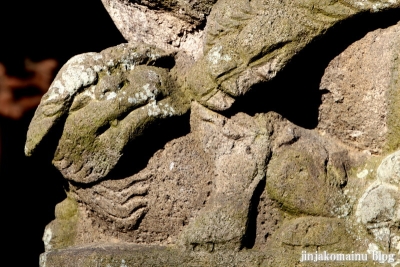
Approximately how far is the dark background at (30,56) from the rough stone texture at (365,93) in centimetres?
98

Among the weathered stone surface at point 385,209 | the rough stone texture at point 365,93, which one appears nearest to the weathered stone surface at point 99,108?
the rough stone texture at point 365,93

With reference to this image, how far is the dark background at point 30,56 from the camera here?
282 centimetres

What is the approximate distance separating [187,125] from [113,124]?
22 cm

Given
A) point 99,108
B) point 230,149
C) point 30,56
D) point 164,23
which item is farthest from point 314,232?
point 30,56

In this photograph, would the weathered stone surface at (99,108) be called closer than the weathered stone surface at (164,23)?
Yes

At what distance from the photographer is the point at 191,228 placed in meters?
2.04

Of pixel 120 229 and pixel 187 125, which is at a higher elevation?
pixel 187 125

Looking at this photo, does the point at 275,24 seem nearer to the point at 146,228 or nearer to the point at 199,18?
the point at 199,18

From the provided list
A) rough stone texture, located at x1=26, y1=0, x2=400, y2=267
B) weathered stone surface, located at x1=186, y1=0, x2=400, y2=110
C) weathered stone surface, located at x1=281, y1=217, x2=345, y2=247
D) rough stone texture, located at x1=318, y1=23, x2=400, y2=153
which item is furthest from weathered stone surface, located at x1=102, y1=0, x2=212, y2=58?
weathered stone surface, located at x1=281, y1=217, x2=345, y2=247

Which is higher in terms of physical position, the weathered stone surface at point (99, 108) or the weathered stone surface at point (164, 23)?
the weathered stone surface at point (164, 23)

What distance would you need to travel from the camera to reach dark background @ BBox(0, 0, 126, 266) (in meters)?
2.82

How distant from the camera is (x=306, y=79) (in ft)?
7.09

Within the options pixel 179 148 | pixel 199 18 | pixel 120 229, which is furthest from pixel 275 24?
pixel 120 229

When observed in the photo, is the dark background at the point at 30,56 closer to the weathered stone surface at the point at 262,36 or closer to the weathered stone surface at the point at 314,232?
the weathered stone surface at the point at 262,36
